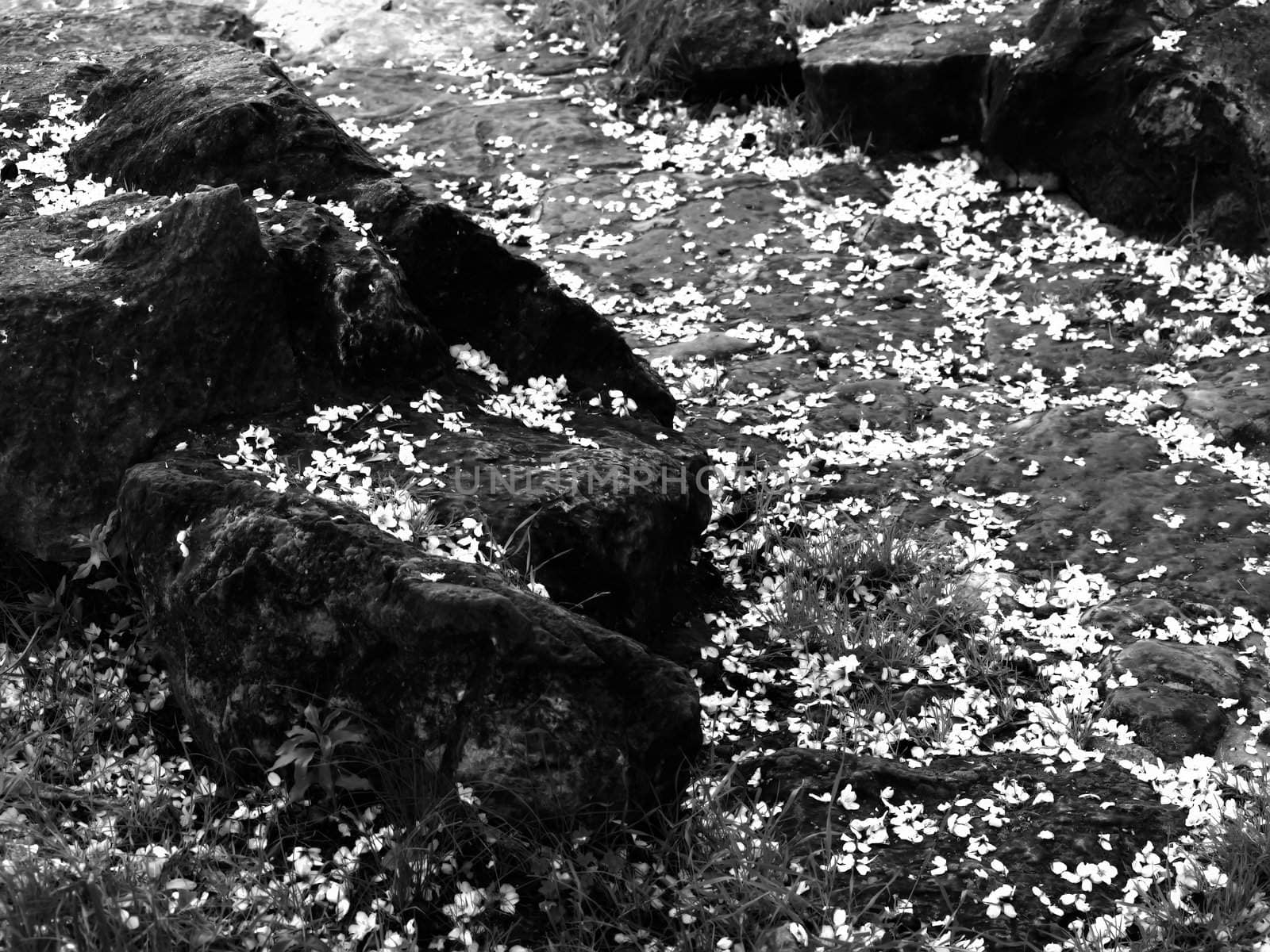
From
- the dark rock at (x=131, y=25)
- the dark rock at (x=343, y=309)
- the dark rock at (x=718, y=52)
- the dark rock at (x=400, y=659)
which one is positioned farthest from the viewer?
the dark rock at (x=718, y=52)

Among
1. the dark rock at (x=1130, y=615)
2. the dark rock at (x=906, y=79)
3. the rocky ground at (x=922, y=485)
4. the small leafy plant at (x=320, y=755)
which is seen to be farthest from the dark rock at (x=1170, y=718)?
the dark rock at (x=906, y=79)

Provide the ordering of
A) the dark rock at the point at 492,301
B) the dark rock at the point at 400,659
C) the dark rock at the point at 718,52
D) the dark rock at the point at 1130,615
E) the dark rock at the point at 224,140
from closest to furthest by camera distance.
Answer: the dark rock at the point at 400,659
the dark rock at the point at 1130,615
the dark rock at the point at 492,301
the dark rock at the point at 224,140
the dark rock at the point at 718,52

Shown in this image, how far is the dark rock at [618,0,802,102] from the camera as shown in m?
8.15

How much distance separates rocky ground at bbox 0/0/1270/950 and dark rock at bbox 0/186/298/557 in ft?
1.28

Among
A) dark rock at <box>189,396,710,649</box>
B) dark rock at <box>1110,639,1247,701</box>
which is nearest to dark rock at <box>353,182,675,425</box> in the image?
dark rock at <box>189,396,710,649</box>

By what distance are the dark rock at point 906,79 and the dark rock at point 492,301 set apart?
12.5 ft

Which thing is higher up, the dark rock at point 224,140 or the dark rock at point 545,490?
the dark rock at point 224,140

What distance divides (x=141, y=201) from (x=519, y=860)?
3.02 meters

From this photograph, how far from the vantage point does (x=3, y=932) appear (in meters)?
2.79

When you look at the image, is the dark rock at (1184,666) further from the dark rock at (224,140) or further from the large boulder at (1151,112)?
the dark rock at (224,140)

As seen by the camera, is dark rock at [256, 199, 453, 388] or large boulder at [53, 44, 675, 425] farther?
large boulder at [53, 44, 675, 425]

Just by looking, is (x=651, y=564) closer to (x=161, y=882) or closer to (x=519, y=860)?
(x=519, y=860)

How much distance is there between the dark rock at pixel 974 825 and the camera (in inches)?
128

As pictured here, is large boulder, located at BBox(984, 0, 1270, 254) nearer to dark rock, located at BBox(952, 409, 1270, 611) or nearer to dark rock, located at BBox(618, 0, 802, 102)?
dark rock, located at BBox(618, 0, 802, 102)
